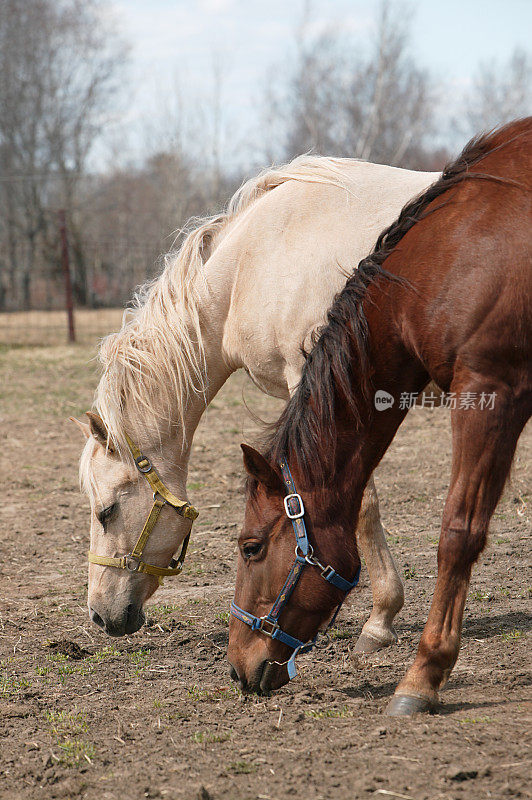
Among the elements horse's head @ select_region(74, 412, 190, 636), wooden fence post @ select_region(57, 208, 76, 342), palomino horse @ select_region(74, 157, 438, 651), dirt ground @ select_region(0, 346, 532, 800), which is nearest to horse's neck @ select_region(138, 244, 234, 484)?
palomino horse @ select_region(74, 157, 438, 651)

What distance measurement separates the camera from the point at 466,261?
2.49 metres

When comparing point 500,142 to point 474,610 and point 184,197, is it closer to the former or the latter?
point 474,610

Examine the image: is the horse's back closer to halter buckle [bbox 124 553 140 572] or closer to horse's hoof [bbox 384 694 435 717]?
halter buckle [bbox 124 553 140 572]

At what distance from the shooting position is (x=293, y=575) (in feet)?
8.50

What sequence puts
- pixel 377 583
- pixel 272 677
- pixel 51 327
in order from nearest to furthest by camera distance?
pixel 272 677 < pixel 377 583 < pixel 51 327

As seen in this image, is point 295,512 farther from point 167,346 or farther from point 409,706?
point 167,346

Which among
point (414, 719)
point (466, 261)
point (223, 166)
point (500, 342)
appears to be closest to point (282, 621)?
point (414, 719)

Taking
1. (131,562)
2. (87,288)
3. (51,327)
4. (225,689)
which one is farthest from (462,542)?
(87,288)

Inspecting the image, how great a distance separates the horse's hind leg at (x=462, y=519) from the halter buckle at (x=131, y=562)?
4.68 ft

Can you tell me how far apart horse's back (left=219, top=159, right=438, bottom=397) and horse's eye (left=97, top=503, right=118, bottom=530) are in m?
0.92

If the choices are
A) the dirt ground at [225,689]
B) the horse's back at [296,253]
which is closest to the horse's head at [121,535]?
the dirt ground at [225,689]

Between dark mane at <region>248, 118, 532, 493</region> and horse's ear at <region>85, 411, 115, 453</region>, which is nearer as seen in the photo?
dark mane at <region>248, 118, 532, 493</region>

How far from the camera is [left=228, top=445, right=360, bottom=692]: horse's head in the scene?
8.50 ft

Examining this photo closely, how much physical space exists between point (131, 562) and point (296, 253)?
1606 mm
